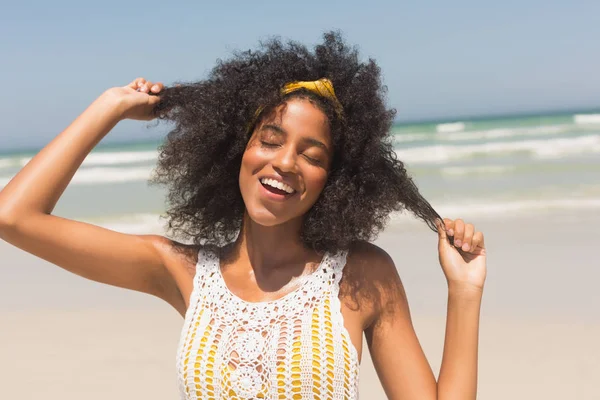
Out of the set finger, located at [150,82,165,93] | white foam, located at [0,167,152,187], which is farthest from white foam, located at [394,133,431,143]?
finger, located at [150,82,165,93]

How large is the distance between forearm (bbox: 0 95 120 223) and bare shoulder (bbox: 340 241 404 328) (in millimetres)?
1025

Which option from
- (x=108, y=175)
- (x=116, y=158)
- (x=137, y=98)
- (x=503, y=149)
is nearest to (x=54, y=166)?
(x=137, y=98)

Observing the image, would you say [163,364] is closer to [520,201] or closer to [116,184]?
[520,201]

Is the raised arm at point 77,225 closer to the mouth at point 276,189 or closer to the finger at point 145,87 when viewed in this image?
the finger at point 145,87

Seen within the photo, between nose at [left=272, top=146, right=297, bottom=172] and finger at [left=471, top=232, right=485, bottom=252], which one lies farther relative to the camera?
finger at [left=471, top=232, right=485, bottom=252]

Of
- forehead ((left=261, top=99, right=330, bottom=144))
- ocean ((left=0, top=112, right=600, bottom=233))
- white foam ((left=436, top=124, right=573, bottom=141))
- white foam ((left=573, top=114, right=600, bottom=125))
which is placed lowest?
forehead ((left=261, top=99, right=330, bottom=144))

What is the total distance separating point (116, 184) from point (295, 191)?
15.4 m

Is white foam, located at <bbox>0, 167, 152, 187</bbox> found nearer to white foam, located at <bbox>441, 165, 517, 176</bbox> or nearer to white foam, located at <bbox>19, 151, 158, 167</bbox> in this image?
white foam, located at <bbox>19, 151, 158, 167</bbox>

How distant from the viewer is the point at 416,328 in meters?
6.33

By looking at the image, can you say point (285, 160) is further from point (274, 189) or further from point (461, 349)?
point (461, 349)

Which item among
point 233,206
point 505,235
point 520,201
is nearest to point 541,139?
point 520,201

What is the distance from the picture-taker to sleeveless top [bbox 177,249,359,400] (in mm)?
2539

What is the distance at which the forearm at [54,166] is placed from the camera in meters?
2.71

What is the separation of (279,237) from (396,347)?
1.90ft
